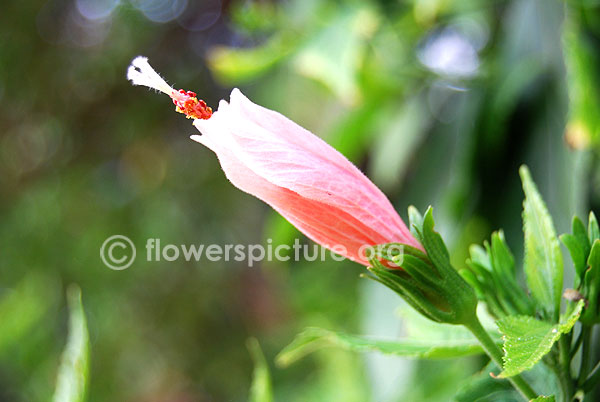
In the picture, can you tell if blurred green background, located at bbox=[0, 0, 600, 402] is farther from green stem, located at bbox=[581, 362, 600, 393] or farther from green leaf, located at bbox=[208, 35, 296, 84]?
green stem, located at bbox=[581, 362, 600, 393]

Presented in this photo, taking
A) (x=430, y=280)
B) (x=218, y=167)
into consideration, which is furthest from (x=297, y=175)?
(x=218, y=167)

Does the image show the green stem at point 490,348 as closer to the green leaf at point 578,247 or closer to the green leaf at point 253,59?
the green leaf at point 578,247

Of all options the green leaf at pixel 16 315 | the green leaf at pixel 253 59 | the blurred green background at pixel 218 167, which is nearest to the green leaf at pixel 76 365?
the blurred green background at pixel 218 167

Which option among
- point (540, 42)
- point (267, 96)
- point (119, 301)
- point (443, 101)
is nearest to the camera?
point (540, 42)

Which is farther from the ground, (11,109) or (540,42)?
(540,42)

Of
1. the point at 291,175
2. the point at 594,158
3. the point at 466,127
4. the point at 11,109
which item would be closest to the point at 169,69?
the point at 11,109

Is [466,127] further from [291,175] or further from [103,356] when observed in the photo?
[103,356]

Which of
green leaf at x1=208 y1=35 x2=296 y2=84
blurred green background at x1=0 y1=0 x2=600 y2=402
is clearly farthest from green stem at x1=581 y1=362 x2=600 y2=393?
green leaf at x1=208 y1=35 x2=296 y2=84
